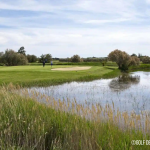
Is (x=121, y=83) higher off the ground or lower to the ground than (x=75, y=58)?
lower

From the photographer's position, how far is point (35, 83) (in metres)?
22.6

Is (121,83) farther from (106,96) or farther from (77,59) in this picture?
(77,59)

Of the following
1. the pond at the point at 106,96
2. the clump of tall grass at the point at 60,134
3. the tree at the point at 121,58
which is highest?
the tree at the point at 121,58

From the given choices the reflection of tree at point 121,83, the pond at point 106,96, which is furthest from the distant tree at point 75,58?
the pond at point 106,96

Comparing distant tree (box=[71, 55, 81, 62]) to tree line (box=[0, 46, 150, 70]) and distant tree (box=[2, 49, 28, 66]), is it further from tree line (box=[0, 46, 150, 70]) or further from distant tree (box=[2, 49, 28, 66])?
distant tree (box=[2, 49, 28, 66])

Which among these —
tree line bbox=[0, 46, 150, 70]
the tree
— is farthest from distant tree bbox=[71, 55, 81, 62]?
the tree

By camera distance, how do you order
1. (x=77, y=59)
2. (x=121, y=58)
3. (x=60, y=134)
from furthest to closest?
(x=77, y=59) < (x=121, y=58) < (x=60, y=134)

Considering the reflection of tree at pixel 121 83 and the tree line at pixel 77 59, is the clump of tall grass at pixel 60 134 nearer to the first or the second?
the reflection of tree at pixel 121 83

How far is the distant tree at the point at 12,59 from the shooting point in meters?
78.3

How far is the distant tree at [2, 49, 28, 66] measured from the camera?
78312 mm

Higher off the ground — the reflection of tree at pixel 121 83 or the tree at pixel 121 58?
the tree at pixel 121 58

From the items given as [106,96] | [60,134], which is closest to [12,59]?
[106,96]

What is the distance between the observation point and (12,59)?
258 ft

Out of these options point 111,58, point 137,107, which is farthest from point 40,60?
point 137,107
